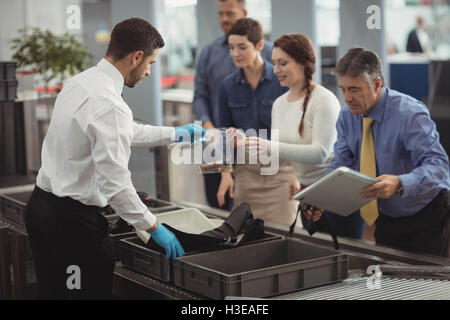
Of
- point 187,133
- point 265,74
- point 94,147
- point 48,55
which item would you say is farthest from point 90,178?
point 48,55

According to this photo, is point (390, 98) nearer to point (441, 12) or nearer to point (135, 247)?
point (135, 247)

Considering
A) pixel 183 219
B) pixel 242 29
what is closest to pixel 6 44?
pixel 242 29

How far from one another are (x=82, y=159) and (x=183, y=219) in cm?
72

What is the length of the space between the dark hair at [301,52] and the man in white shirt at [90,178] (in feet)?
3.30

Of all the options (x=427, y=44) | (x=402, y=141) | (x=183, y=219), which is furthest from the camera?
(x=427, y=44)

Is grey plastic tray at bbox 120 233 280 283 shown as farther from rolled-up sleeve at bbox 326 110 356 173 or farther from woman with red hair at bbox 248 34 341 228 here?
woman with red hair at bbox 248 34 341 228

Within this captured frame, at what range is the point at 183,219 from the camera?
283cm

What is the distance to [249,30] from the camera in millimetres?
3588

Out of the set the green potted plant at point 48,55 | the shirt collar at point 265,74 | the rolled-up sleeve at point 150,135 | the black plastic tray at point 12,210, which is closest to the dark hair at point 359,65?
the rolled-up sleeve at point 150,135

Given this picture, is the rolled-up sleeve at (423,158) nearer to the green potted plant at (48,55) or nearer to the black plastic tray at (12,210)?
the black plastic tray at (12,210)

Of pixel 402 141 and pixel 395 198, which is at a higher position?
pixel 402 141

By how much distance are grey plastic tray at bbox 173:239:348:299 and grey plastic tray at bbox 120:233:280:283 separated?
5 cm

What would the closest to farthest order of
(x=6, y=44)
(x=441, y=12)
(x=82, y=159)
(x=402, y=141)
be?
(x=82, y=159)
(x=402, y=141)
(x=6, y=44)
(x=441, y=12)

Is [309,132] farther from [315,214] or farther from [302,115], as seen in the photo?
[315,214]
